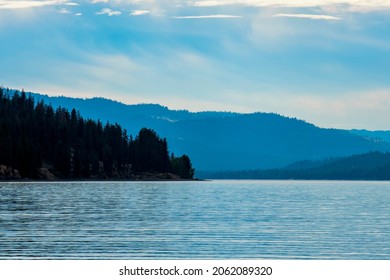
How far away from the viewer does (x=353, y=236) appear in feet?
228

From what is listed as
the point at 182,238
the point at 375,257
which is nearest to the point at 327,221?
the point at 182,238

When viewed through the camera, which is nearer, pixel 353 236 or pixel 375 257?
pixel 375 257

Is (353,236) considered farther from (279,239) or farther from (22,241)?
(22,241)

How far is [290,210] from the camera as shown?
356 ft

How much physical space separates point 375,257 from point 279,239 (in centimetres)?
1275
